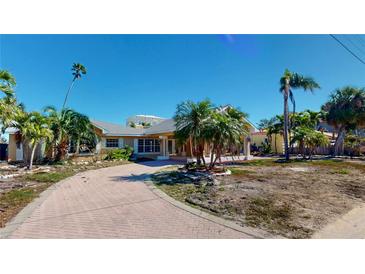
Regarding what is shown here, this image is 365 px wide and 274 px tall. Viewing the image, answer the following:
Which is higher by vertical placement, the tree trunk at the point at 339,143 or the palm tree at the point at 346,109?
the palm tree at the point at 346,109

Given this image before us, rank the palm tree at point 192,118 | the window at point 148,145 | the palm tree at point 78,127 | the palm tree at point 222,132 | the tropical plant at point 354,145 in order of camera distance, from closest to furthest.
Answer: the palm tree at point 222,132, the palm tree at point 192,118, the palm tree at point 78,127, the window at point 148,145, the tropical plant at point 354,145

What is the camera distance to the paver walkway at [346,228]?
4.77 m

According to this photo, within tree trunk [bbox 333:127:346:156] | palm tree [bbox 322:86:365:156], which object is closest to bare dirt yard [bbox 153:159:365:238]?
palm tree [bbox 322:86:365:156]

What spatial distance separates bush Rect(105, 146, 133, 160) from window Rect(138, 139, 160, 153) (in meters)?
2.30

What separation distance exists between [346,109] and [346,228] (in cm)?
2503

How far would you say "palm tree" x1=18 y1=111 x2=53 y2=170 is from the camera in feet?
49.2

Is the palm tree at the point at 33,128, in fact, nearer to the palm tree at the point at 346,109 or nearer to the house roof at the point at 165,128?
the house roof at the point at 165,128

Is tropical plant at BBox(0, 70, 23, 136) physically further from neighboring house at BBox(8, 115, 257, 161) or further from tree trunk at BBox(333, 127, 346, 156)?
tree trunk at BBox(333, 127, 346, 156)

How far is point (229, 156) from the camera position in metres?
23.9

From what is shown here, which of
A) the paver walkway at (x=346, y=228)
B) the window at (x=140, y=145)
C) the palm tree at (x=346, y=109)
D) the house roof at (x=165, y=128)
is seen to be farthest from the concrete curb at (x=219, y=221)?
the palm tree at (x=346, y=109)

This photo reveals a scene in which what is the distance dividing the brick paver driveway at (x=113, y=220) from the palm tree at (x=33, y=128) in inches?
353
